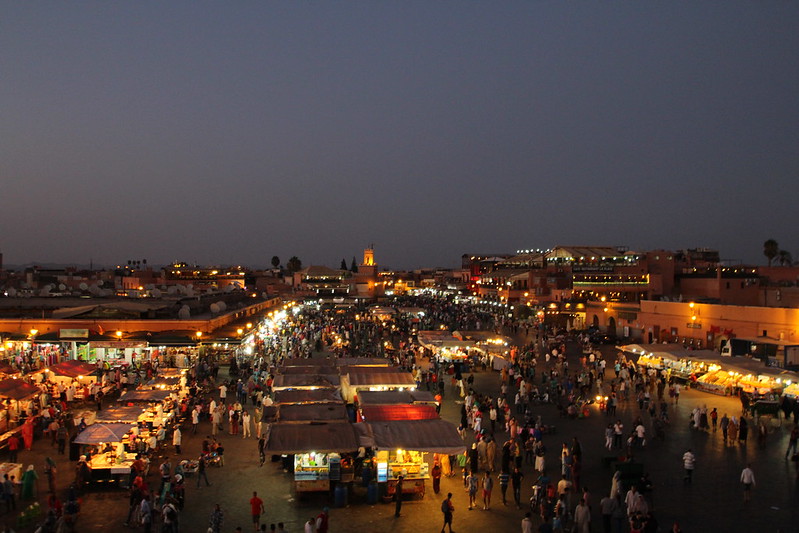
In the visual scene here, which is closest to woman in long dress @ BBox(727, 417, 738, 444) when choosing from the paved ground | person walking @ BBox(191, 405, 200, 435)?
the paved ground

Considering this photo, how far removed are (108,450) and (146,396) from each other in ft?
12.1

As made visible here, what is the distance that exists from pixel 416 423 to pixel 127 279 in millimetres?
77788

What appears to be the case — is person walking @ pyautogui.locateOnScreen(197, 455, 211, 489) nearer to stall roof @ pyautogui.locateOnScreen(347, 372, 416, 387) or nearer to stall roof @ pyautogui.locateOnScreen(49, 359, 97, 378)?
stall roof @ pyautogui.locateOnScreen(347, 372, 416, 387)

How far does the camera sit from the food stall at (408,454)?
12500 millimetres

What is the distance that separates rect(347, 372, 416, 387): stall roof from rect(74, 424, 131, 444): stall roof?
714 centimetres

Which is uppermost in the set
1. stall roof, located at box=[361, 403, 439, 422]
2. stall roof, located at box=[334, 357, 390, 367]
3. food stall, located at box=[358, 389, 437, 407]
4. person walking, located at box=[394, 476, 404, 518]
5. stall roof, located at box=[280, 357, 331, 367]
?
stall roof, located at box=[361, 403, 439, 422]

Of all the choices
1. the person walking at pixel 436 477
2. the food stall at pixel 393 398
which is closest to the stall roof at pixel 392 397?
the food stall at pixel 393 398

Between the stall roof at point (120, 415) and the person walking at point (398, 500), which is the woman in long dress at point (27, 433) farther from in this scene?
the person walking at point (398, 500)

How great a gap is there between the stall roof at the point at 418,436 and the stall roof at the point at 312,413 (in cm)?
144

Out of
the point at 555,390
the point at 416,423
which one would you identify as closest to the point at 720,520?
the point at 416,423

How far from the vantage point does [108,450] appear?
13734 mm

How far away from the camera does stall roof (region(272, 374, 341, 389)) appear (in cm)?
1906

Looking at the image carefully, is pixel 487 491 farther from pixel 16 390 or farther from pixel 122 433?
pixel 16 390

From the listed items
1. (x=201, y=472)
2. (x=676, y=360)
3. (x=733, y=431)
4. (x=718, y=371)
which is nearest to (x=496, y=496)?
(x=201, y=472)
